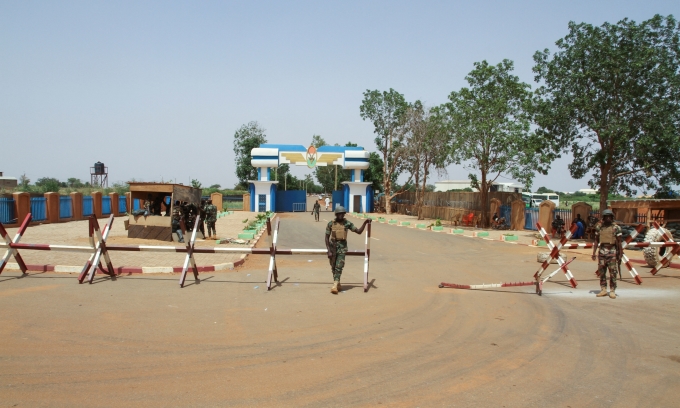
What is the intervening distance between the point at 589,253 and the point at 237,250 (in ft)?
46.0

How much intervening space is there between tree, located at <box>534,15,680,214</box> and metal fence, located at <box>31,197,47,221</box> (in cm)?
2608

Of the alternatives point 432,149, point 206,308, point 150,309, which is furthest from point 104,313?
point 432,149

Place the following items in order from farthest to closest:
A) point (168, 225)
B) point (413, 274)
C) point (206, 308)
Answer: point (168, 225)
point (413, 274)
point (206, 308)

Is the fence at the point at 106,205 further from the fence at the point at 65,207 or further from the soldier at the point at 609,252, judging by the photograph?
the soldier at the point at 609,252

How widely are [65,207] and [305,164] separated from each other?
89.4 ft

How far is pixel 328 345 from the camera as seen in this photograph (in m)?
6.48

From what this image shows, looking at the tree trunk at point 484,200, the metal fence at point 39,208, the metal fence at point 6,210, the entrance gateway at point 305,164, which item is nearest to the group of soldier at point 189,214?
the metal fence at point 6,210

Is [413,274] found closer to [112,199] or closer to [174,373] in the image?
[174,373]

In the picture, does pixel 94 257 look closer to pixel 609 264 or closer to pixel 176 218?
pixel 176 218

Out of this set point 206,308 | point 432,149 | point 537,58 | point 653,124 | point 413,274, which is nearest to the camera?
point 206,308

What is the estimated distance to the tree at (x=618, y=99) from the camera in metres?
22.6

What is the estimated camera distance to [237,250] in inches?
423

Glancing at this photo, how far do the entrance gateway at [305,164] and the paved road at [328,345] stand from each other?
137 ft

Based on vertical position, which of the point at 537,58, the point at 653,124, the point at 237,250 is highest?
the point at 537,58
